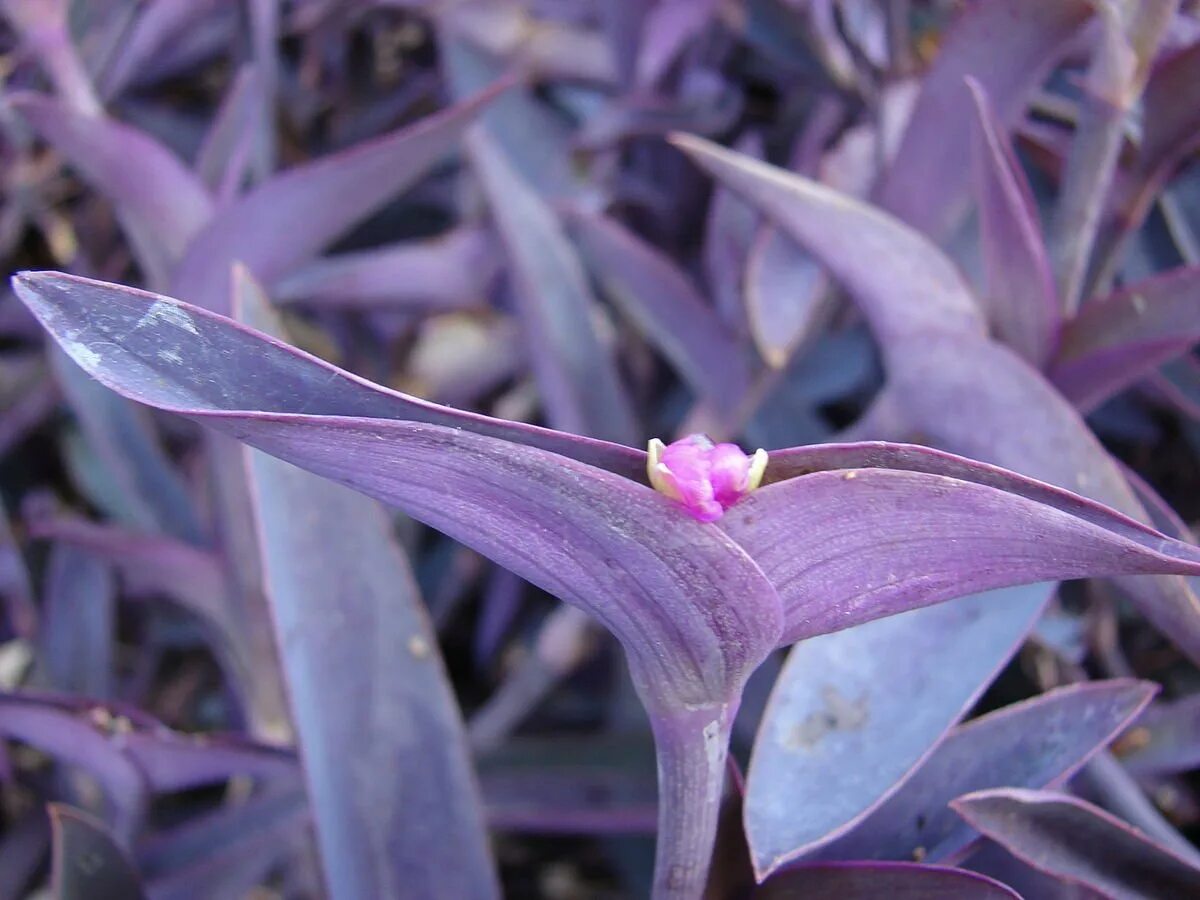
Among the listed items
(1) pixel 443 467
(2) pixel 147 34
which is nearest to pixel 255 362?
(1) pixel 443 467

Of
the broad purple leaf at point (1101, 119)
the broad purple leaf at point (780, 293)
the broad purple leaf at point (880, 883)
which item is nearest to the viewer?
the broad purple leaf at point (880, 883)

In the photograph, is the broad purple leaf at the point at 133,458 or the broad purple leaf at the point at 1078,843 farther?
the broad purple leaf at the point at 133,458

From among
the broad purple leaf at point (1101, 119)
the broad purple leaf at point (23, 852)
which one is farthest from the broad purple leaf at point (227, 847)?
the broad purple leaf at point (1101, 119)

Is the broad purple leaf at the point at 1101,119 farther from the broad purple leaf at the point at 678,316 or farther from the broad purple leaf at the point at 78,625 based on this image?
the broad purple leaf at the point at 78,625

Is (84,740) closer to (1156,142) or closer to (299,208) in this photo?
(299,208)

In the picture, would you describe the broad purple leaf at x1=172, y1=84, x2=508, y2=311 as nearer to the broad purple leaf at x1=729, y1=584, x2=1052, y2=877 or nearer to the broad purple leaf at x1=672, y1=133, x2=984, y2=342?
the broad purple leaf at x1=672, y1=133, x2=984, y2=342

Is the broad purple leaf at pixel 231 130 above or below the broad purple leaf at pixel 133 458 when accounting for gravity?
above

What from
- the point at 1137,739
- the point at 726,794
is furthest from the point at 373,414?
the point at 1137,739
